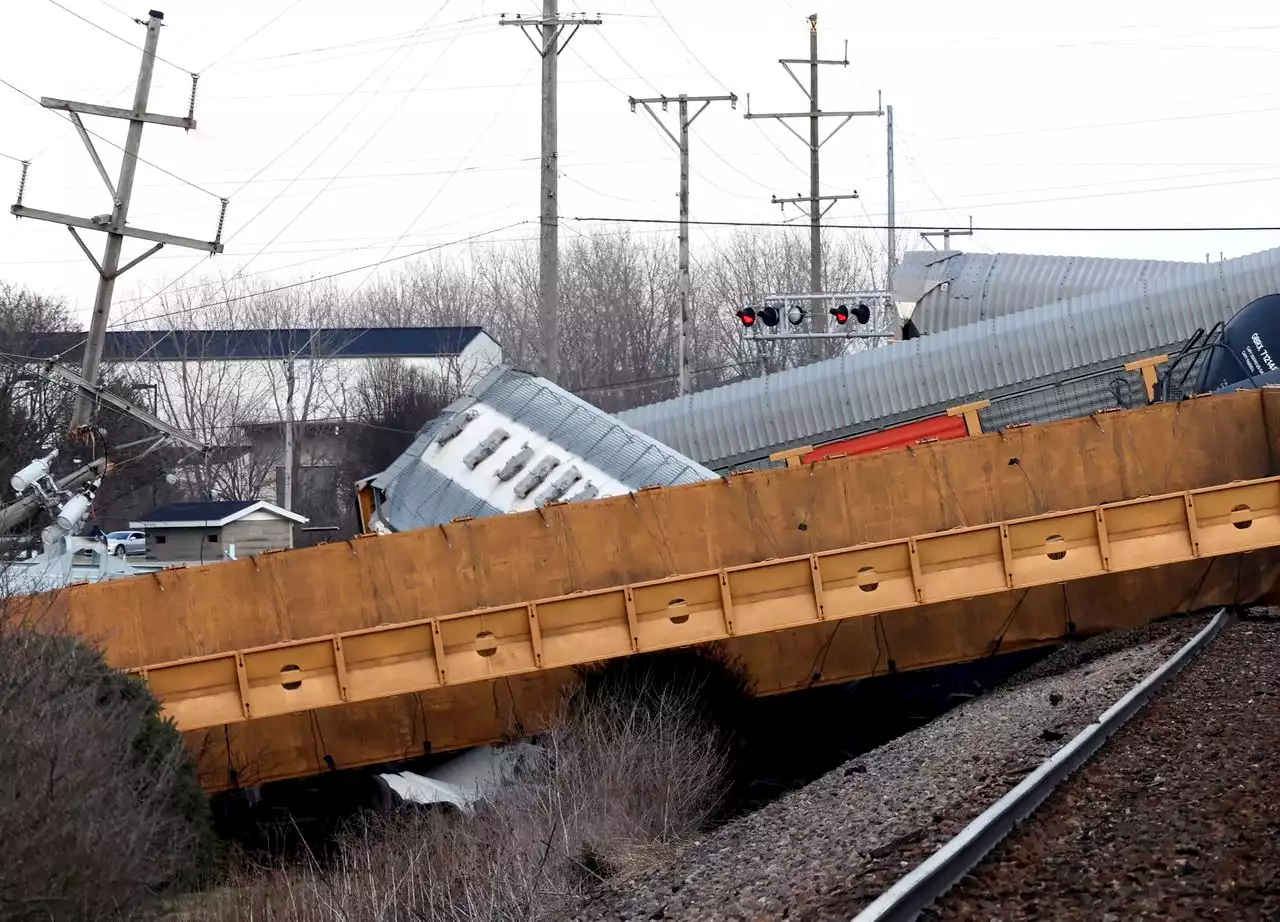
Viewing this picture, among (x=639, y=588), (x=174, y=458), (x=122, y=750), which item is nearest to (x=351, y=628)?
(x=639, y=588)

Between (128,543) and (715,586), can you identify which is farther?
(128,543)

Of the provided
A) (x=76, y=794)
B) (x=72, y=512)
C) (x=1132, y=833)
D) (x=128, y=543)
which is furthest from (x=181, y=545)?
(x=1132, y=833)

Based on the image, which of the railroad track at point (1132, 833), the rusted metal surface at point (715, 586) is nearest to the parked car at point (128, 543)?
the rusted metal surface at point (715, 586)

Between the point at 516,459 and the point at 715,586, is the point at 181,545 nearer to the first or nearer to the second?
the point at 516,459

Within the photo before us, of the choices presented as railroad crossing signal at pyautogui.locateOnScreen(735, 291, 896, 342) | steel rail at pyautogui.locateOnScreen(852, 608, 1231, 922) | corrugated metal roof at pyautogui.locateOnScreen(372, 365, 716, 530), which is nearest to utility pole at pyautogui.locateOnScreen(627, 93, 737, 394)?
railroad crossing signal at pyautogui.locateOnScreen(735, 291, 896, 342)

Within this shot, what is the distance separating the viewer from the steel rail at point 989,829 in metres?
5.52

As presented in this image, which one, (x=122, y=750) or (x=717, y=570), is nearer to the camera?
(x=122, y=750)

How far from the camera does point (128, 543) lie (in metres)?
48.0

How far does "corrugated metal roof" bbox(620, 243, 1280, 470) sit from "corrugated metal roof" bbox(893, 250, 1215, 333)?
13.9ft

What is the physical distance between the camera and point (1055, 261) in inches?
1272

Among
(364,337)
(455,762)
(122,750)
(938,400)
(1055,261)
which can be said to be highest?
(364,337)

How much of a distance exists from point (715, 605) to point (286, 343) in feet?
194

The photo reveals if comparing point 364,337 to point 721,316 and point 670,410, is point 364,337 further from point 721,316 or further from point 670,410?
point 670,410

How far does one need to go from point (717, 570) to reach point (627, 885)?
17.8ft
